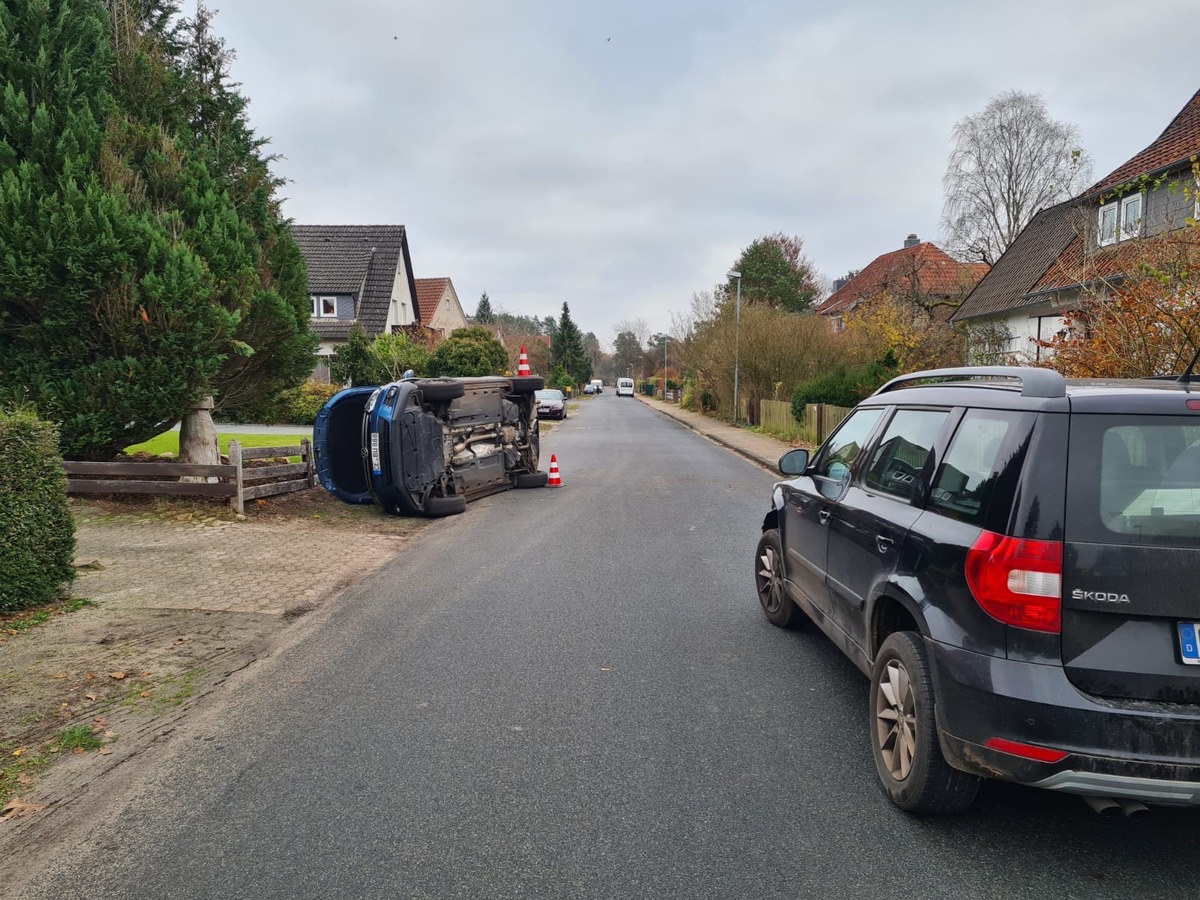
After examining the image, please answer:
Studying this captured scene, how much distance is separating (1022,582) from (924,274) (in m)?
43.9

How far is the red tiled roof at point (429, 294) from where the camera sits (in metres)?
47.7

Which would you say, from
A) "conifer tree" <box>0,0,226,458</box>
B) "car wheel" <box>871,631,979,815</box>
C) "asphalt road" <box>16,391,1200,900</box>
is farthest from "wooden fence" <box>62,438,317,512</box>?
"car wheel" <box>871,631,979,815</box>

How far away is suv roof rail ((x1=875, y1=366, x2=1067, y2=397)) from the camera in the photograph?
9.08 feet

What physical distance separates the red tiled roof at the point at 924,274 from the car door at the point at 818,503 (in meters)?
31.8

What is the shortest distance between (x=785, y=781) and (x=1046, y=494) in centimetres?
163

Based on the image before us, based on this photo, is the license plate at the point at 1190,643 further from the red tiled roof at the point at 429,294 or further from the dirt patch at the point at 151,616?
the red tiled roof at the point at 429,294

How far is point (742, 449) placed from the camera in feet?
70.3

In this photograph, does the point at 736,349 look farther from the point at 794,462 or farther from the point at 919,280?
the point at 794,462

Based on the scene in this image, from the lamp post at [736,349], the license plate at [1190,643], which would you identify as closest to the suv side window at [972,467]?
the license plate at [1190,643]

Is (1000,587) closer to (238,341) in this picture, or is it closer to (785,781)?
(785,781)

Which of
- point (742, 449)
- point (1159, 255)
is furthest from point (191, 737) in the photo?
point (742, 449)

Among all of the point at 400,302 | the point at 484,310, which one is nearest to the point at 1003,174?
the point at 400,302

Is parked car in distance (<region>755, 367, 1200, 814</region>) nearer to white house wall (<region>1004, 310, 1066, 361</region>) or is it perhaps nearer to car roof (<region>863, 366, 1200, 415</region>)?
car roof (<region>863, 366, 1200, 415</region>)

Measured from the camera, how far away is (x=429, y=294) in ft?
163
